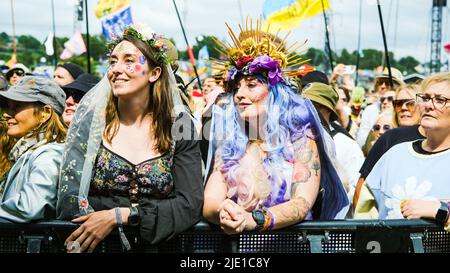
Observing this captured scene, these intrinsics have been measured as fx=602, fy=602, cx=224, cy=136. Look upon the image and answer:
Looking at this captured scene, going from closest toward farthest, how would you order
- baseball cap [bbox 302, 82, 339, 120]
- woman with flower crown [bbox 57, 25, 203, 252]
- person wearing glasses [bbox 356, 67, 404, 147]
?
woman with flower crown [bbox 57, 25, 203, 252], baseball cap [bbox 302, 82, 339, 120], person wearing glasses [bbox 356, 67, 404, 147]

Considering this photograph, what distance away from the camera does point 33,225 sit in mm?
2828

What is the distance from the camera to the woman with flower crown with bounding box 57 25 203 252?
292 cm

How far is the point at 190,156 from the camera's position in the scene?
3.22m

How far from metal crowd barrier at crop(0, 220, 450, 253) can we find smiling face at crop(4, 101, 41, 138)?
3.13ft

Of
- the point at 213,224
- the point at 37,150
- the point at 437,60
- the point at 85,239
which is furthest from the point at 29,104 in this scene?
the point at 437,60

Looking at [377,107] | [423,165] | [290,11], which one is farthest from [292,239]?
A: [290,11]

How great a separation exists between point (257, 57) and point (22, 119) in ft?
4.90

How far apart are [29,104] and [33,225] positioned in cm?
109

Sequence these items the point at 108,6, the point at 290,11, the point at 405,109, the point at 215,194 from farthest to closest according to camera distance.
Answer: the point at 108,6
the point at 290,11
the point at 405,109
the point at 215,194

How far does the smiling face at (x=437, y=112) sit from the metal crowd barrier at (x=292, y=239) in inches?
28.3

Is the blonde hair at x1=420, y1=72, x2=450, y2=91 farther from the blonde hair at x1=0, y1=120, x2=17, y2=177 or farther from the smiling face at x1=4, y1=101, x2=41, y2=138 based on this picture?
the blonde hair at x1=0, y1=120, x2=17, y2=177

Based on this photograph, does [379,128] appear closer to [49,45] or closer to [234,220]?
[234,220]

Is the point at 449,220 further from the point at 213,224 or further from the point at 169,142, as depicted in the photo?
the point at 169,142

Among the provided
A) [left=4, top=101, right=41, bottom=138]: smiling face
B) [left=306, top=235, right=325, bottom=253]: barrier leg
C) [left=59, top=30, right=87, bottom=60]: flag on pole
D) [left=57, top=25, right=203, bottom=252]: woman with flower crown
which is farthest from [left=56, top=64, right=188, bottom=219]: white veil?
[left=59, top=30, right=87, bottom=60]: flag on pole
